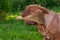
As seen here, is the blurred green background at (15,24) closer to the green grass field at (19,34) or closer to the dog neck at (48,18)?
the green grass field at (19,34)

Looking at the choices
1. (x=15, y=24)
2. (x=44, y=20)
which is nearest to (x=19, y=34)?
(x=15, y=24)

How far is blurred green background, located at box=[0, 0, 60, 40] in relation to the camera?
569cm

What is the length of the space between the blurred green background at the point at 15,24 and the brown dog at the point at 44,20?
12.0 ft

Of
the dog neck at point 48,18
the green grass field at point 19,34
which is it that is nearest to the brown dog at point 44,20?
the dog neck at point 48,18

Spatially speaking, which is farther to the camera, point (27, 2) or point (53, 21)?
point (27, 2)

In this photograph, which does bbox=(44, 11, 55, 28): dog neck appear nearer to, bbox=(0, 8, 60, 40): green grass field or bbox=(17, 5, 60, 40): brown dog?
bbox=(17, 5, 60, 40): brown dog

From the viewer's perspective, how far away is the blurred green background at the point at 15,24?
5.69m

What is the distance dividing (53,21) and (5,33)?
464 cm

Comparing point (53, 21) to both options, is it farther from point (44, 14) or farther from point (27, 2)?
point (27, 2)

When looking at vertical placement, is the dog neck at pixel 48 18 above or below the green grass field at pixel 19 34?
above

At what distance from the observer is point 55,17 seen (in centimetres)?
145

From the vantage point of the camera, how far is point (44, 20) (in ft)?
4.76

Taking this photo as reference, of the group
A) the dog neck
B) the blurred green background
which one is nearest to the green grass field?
the blurred green background

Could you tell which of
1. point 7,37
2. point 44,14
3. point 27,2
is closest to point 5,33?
point 7,37
